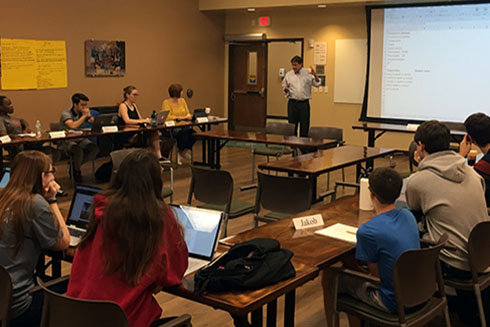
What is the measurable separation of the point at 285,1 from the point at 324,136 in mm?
4015

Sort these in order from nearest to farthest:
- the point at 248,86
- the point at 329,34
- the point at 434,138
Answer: the point at 434,138
the point at 329,34
the point at 248,86

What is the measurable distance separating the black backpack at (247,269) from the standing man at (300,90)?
725cm

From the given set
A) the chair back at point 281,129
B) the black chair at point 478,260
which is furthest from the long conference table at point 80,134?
the black chair at point 478,260

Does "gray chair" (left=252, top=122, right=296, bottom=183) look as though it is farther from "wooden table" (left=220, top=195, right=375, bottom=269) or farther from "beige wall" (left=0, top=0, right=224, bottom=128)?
"wooden table" (left=220, top=195, right=375, bottom=269)

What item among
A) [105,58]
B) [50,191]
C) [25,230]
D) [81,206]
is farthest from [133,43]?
[25,230]

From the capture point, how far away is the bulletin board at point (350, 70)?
1010cm

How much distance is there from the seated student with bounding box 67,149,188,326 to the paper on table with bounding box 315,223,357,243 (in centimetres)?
101

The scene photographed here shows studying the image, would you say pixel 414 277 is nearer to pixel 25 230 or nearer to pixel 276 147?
pixel 25 230

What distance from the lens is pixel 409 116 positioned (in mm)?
9570

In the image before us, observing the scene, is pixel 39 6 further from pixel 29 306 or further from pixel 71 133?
pixel 29 306

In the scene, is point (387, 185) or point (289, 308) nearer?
point (289, 308)

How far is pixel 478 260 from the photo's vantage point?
9.66ft

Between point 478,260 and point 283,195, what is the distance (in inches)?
63.8

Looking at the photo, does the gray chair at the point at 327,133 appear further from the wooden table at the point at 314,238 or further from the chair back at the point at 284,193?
the wooden table at the point at 314,238
